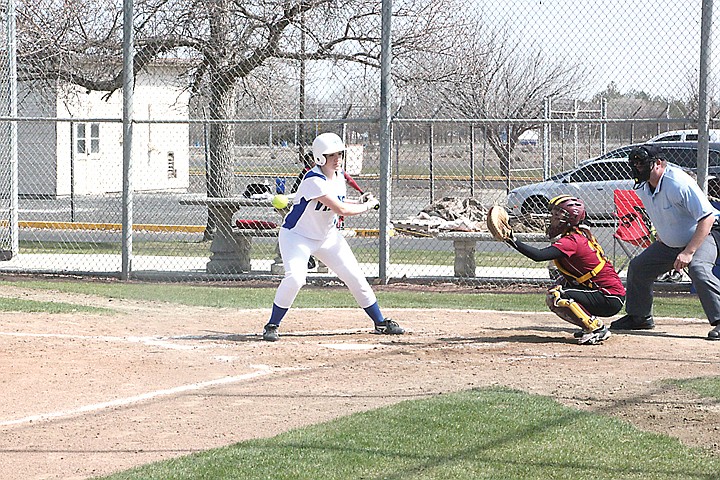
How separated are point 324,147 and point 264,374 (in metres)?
2.15

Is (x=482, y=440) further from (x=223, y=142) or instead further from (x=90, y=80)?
(x=90, y=80)

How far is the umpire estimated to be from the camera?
927 cm

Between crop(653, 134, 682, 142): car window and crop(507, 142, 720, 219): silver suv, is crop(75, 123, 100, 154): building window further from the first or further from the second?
crop(653, 134, 682, 142): car window

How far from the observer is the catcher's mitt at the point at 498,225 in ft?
28.4

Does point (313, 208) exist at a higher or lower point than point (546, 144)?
lower

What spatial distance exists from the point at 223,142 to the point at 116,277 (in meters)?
3.38

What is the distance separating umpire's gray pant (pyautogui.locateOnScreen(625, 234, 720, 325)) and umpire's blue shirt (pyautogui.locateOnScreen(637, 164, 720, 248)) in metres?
0.17

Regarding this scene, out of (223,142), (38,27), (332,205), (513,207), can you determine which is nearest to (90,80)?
(38,27)

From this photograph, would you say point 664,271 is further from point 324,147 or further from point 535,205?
point 535,205

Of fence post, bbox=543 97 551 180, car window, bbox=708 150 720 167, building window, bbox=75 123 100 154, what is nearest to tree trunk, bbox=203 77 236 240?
fence post, bbox=543 97 551 180

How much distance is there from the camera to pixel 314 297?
12531 mm

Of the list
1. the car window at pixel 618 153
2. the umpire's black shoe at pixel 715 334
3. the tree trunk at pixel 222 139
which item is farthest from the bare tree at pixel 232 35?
the umpire's black shoe at pixel 715 334

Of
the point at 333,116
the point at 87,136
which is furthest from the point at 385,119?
the point at 87,136

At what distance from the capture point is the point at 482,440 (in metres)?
5.79
